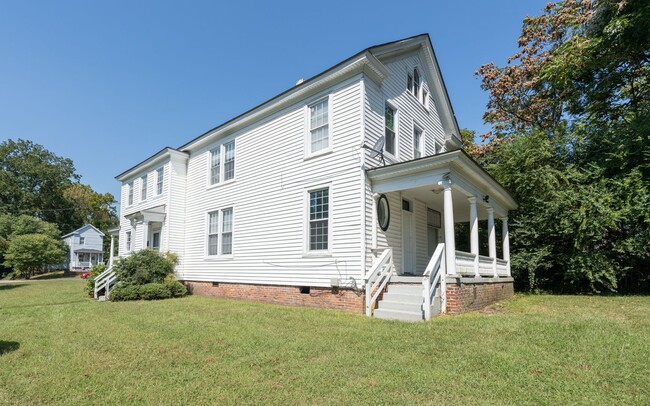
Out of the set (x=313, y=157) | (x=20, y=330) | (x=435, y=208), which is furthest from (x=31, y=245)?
(x=435, y=208)

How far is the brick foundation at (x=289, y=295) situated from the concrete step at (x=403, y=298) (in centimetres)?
63

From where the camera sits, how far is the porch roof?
8828 mm

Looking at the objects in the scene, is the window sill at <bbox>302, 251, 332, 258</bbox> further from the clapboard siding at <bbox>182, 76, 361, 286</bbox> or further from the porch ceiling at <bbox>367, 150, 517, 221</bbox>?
the porch ceiling at <bbox>367, 150, 517, 221</bbox>

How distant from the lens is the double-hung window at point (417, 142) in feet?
42.9

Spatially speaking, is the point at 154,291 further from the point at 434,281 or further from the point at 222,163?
the point at 434,281

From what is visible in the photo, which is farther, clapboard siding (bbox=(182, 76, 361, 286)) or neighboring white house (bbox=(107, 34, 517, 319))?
clapboard siding (bbox=(182, 76, 361, 286))

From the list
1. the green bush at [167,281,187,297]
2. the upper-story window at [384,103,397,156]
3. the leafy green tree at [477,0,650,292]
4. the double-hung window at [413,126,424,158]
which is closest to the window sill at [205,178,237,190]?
the green bush at [167,281,187,297]

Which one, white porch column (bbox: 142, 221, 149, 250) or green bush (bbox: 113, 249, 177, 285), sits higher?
white porch column (bbox: 142, 221, 149, 250)

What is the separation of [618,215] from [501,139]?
838 cm

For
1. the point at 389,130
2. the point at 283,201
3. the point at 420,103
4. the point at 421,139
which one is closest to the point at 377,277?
the point at 283,201

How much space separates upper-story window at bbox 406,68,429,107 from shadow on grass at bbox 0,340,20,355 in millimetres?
12322

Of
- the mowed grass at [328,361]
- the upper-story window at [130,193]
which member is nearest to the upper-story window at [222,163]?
the mowed grass at [328,361]

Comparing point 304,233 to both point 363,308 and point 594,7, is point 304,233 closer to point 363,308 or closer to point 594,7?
point 363,308

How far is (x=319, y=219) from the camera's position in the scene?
10555 mm
